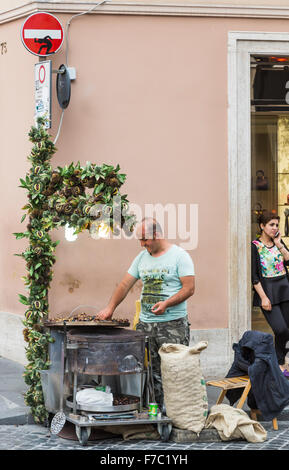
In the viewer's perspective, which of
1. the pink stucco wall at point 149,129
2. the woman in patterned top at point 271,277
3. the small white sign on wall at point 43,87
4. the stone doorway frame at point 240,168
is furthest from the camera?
the stone doorway frame at point 240,168

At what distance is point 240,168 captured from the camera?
30.7ft

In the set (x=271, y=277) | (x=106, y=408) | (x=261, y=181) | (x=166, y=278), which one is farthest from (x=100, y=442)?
(x=261, y=181)

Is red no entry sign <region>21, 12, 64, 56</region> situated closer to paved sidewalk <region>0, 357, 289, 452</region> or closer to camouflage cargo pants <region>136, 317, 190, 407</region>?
camouflage cargo pants <region>136, 317, 190, 407</region>

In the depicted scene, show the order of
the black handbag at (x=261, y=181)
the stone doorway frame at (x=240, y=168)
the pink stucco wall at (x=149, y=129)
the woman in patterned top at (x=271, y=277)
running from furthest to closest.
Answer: the black handbag at (x=261, y=181), the stone doorway frame at (x=240, y=168), the pink stucco wall at (x=149, y=129), the woman in patterned top at (x=271, y=277)

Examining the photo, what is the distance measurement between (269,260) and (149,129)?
2.02 meters

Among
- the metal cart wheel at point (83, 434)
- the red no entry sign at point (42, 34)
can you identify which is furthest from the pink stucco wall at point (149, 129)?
the metal cart wheel at point (83, 434)

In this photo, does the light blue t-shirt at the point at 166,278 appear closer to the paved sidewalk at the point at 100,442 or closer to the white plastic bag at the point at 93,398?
the white plastic bag at the point at 93,398

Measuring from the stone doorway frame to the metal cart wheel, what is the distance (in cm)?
315

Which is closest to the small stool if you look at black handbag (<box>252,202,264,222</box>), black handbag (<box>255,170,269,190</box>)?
black handbag (<box>252,202,264,222</box>)

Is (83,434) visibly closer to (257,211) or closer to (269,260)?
(269,260)

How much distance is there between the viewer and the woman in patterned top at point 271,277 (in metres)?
8.60

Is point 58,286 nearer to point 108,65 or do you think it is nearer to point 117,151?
point 117,151

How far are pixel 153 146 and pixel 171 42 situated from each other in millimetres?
1215

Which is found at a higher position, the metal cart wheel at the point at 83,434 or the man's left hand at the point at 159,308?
the man's left hand at the point at 159,308
